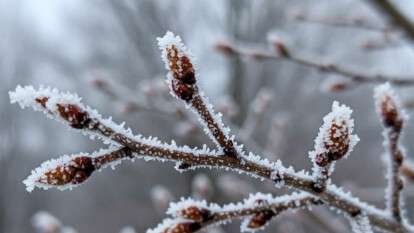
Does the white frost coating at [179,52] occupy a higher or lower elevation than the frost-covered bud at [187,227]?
higher

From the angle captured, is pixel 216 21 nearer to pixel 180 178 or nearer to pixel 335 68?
pixel 180 178

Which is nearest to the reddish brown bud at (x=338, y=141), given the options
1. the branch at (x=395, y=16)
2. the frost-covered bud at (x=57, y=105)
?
the frost-covered bud at (x=57, y=105)

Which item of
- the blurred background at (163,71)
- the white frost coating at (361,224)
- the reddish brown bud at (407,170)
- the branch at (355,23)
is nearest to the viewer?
the white frost coating at (361,224)

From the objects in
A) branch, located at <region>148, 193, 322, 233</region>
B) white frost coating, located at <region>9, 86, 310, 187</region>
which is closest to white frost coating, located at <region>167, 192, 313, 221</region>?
branch, located at <region>148, 193, 322, 233</region>

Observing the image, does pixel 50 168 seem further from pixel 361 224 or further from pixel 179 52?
pixel 361 224

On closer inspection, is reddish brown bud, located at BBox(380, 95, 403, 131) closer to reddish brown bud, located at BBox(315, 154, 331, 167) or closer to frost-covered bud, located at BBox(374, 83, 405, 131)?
frost-covered bud, located at BBox(374, 83, 405, 131)

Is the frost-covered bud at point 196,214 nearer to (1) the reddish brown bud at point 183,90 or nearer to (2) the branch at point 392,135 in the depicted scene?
(1) the reddish brown bud at point 183,90
